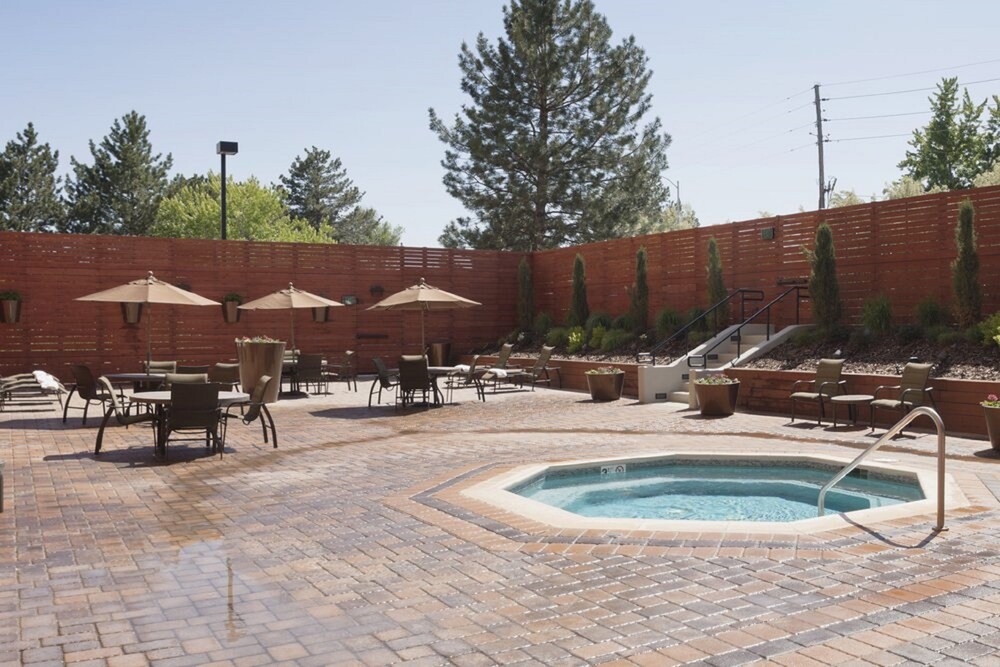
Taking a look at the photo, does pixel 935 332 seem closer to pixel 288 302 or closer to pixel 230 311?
pixel 288 302

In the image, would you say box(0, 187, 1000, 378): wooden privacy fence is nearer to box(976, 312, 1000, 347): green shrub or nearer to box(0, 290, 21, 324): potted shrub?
box(0, 290, 21, 324): potted shrub

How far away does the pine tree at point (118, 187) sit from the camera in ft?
143

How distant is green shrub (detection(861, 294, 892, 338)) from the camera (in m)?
13.7

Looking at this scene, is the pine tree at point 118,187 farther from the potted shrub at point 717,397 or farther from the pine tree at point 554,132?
the potted shrub at point 717,397

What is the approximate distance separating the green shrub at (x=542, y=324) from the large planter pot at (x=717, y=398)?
971 cm

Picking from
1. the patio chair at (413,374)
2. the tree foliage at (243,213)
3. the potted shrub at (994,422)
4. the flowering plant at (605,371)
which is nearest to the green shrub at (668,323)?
the flowering plant at (605,371)

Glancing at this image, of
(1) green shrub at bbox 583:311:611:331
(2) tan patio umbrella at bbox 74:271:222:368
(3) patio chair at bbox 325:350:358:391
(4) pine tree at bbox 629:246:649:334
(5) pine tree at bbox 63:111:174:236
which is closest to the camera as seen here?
(2) tan patio umbrella at bbox 74:271:222:368

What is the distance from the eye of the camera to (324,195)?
2250 inches

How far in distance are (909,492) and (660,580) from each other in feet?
12.5

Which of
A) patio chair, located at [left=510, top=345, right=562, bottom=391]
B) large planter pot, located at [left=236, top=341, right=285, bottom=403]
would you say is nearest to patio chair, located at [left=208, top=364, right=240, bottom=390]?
large planter pot, located at [left=236, top=341, right=285, bottom=403]

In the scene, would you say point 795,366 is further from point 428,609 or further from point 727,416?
point 428,609

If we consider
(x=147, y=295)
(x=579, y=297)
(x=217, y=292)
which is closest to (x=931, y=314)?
(x=579, y=297)

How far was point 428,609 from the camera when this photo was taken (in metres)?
3.98

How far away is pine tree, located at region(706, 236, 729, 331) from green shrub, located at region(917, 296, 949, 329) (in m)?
4.15
